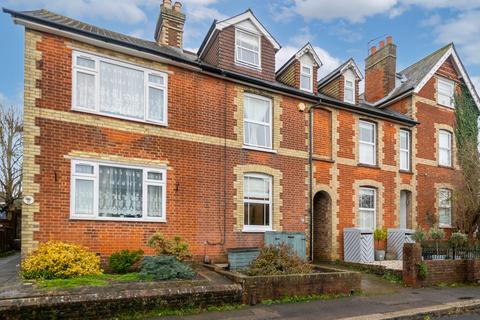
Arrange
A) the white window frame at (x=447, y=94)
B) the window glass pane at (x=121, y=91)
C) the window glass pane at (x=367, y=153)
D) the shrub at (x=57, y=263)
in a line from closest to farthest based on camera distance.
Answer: the shrub at (x=57, y=263) → the window glass pane at (x=121, y=91) → the window glass pane at (x=367, y=153) → the white window frame at (x=447, y=94)

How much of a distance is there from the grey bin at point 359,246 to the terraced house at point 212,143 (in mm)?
471

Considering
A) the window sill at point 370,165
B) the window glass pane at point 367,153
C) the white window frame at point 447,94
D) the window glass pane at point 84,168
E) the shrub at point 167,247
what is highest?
the white window frame at point 447,94

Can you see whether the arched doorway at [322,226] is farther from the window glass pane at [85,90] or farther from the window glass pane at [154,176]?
the window glass pane at [85,90]

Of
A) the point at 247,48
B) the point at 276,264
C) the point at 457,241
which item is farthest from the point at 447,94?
the point at 276,264

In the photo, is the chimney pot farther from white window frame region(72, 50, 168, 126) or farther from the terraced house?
white window frame region(72, 50, 168, 126)

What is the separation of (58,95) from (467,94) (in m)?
20.7

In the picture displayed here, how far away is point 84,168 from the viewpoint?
1041cm

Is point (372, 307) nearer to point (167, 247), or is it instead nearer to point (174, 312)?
point (174, 312)

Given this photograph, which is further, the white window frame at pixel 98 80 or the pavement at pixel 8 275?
the white window frame at pixel 98 80

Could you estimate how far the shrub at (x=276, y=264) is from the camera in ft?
31.1

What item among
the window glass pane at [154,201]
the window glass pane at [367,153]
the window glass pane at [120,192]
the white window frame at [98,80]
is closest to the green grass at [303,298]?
the window glass pane at [154,201]

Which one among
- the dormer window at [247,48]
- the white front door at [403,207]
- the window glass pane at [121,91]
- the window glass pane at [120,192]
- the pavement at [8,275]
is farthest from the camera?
the white front door at [403,207]

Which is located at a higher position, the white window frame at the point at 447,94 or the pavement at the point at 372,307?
the white window frame at the point at 447,94

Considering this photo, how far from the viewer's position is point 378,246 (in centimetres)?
1595
